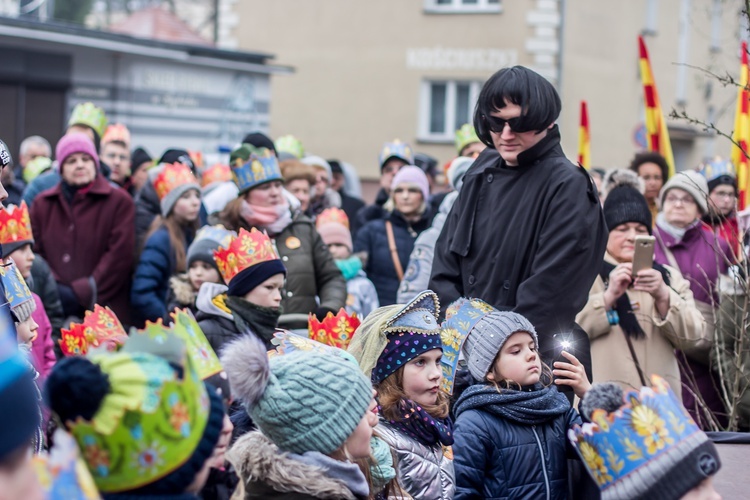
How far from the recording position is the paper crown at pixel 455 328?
Result: 4.73 metres

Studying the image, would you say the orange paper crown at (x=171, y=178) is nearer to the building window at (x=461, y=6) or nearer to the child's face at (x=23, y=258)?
the child's face at (x=23, y=258)

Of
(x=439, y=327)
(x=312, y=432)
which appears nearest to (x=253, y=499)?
(x=312, y=432)

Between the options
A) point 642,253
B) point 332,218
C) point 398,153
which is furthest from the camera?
point 398,153

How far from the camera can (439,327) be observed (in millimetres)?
4754

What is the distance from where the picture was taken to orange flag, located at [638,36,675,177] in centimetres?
841

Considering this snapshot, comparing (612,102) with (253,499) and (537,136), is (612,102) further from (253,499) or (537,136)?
(253,499)

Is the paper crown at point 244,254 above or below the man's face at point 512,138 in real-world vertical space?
below

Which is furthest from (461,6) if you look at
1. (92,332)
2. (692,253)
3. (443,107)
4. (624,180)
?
(92,332)

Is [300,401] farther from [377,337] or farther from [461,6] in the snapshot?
[461,6]

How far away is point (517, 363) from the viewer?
4.54 metres

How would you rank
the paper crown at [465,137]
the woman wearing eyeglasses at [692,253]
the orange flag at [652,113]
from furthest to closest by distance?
the paper crown at [465,137]
the orange flag at [652,113]
the woman wearing eyeglasses at [692,253]

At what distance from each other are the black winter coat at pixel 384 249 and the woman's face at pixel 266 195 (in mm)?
1922

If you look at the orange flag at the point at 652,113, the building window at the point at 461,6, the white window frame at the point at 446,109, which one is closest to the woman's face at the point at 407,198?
the orange flag at the point at 652,113

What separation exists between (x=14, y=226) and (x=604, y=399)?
4.28 metres
